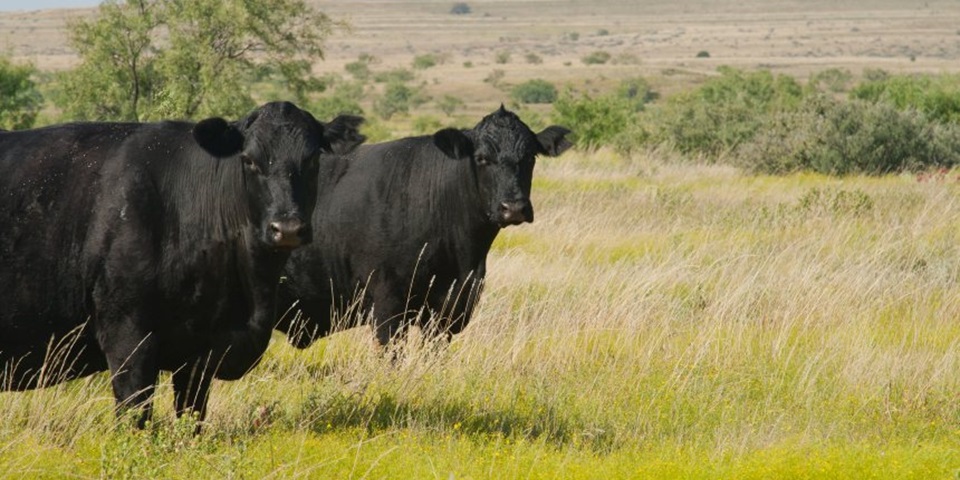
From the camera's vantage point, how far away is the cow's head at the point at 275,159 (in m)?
6.73

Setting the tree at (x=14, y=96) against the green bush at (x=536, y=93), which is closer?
the tree at (x=14, y=96)

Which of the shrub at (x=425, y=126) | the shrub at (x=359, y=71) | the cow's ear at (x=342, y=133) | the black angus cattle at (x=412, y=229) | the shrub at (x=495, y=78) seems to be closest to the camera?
the cow's ear at (x=342, y=133)

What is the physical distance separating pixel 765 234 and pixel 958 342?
571 centimetres

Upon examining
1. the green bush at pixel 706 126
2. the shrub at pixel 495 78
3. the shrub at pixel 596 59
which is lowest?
the shrub at pixel 596 59

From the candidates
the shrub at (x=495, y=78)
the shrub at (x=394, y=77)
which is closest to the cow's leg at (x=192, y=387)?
the shrub at (x=495, y=78)

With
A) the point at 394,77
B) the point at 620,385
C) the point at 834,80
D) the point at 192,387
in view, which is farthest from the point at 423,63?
the point at 192,387

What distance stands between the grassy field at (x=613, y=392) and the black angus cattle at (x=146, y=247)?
37 cm

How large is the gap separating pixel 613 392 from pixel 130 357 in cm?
336

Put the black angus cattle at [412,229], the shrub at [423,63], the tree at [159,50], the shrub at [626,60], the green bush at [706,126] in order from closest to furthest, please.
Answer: the black angus cattle at [412,229], the tree at [159,50], the green bush at [706,126], the shrub at [423,63], the shrub at [626,60]

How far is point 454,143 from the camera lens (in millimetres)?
10234

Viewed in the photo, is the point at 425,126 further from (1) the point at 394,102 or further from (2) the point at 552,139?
(2) the point at 552,139

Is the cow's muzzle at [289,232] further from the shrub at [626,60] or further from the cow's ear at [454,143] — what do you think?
the shrub at [626,60]

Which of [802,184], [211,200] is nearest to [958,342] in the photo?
[211,200]

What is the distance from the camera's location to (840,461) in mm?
7211
